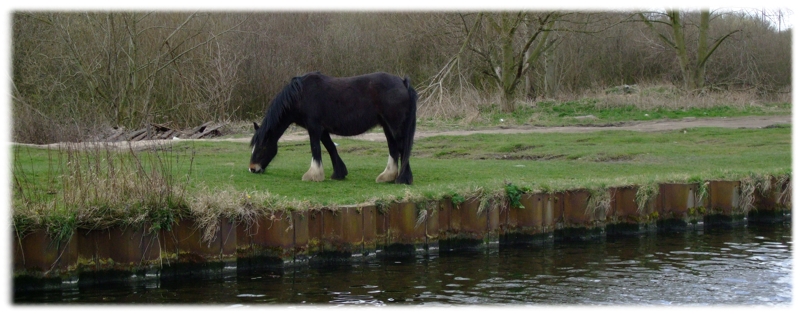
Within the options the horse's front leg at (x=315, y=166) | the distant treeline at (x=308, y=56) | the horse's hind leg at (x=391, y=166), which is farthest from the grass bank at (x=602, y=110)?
the horse's front leg at (x=315, y=166)

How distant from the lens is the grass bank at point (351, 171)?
886 centimetres

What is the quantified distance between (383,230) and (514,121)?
1695 cm

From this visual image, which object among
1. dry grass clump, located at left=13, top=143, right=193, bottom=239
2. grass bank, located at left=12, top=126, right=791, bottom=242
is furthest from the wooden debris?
dry grass clump, located at left=13, top=143, right=193, bottom=239

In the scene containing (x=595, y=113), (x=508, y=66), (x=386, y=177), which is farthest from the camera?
(x=508, y=66)

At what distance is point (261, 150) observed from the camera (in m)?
13.6

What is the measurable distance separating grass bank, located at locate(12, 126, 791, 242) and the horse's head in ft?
0.86

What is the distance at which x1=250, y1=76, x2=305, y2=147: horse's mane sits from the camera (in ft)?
42.8

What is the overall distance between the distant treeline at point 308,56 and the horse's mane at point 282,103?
10.0 m

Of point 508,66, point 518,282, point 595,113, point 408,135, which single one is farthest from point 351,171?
point 508,66

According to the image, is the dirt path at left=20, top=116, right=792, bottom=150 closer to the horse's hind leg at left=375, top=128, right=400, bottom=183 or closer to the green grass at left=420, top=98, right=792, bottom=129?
the green grass at left=420, top=98, right=792, bottom=129

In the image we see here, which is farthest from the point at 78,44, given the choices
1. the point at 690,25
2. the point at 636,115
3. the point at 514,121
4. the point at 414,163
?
the point at 690,25

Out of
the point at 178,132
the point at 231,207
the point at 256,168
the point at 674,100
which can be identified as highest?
the point at 674,100

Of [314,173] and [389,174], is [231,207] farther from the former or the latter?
[389,174]

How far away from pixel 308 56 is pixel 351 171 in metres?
21.8
